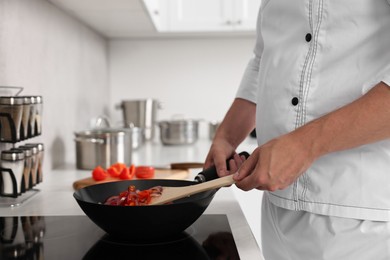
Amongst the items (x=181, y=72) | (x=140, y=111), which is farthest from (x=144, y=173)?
(x=181, y=72)

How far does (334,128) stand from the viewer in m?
0.77

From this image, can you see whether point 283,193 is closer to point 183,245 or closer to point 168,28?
point 183,245

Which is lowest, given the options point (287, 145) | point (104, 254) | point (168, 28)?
point (104, 254)

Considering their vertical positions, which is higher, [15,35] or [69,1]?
[69,1]

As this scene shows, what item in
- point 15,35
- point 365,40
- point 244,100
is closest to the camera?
point 365,40

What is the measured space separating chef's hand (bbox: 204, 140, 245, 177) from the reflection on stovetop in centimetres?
10

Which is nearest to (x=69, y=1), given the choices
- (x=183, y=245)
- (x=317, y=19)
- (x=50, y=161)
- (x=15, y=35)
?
(x=15, y=35)

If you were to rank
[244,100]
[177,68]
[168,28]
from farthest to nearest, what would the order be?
[177,68], [168,28], [244,100]

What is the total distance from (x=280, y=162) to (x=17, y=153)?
0.61 meters

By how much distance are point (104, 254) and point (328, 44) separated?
1.72ft

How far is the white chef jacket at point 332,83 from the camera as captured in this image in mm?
857

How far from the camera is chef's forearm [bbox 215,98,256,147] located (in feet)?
3.69

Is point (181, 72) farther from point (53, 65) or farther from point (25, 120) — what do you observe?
point (25, 120)

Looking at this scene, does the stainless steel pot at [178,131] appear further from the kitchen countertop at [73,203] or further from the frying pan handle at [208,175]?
the frying pan handle at [208,175]
